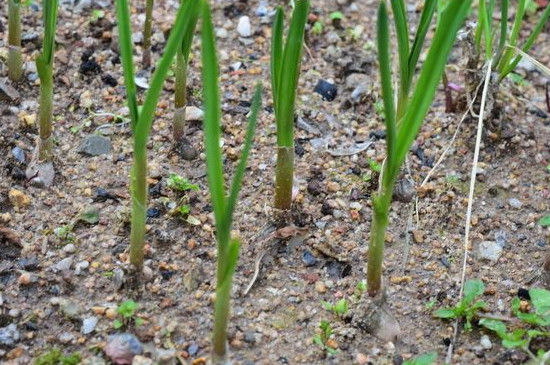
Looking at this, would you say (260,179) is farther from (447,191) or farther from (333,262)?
(447,191)

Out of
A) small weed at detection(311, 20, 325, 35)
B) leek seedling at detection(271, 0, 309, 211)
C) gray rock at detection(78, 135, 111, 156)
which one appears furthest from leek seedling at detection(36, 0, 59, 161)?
small weed at detection(311, 20, 325, 35)

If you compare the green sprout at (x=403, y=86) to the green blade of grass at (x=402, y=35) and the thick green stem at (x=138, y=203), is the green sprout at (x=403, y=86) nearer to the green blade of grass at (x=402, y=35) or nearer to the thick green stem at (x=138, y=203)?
the green blade of grass at (x=402, y=35)

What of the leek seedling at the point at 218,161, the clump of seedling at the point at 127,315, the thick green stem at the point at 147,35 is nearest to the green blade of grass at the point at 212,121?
the leek seedling at the point at 218,161

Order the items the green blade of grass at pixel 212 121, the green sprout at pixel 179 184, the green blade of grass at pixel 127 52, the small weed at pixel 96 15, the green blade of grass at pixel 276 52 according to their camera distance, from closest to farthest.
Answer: the green blade of grass at pixel 212 121, the green blade of grass at pixel 127 52, the green blade of grass at pixel 276 52, the green sprout at pixel 179 184, the small weed at pixel 96 15

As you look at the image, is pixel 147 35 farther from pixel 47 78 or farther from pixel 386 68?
pixel 386 68

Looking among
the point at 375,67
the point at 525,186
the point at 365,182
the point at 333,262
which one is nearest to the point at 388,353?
the point at 333,262

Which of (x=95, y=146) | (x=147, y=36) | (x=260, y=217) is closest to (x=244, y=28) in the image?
(x=147, y=36)

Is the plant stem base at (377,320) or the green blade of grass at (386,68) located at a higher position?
the green blade of grass at (386,68)
